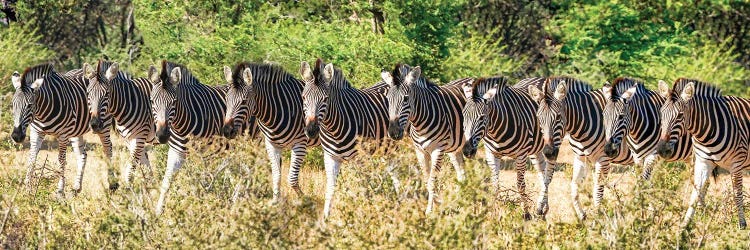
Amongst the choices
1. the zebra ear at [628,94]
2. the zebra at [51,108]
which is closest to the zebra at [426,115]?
the zebra ear at [628,94]

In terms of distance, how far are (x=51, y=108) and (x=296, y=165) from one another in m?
3.82

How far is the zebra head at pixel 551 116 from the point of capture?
16.3 m

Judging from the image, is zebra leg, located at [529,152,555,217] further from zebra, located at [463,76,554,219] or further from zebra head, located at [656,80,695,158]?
zebra head, located at [656,80,695,158]

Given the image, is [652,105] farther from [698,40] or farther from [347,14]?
[698,40]

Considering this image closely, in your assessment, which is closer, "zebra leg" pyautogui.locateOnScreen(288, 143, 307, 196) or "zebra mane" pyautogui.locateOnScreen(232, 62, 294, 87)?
"zebra mane" pyautogui.locateOnScreen(232, 62, 294, 87)

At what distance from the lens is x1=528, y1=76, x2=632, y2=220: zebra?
647 inches

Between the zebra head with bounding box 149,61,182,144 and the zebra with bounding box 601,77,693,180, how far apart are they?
17.3 feet

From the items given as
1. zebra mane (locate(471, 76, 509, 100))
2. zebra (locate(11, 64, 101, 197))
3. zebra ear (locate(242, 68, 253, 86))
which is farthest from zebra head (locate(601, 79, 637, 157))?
zebra (locate(11, 64, 101, 197))

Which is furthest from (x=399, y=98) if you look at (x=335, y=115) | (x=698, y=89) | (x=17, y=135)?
(x=17, y=135)

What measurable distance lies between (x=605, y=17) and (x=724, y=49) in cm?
381

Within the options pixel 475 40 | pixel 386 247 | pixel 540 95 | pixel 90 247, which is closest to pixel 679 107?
pixel 540 95

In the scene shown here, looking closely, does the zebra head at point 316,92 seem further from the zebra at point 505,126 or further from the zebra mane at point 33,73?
the zebra mane at point 33,73

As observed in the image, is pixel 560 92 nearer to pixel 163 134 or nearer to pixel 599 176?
pixel 599 176

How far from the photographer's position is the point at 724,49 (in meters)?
32.0
